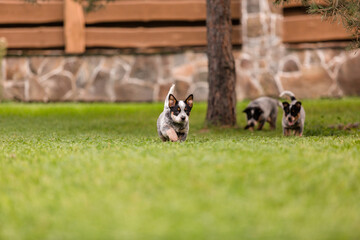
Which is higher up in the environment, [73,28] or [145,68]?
[73,28]

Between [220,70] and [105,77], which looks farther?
[105,77]

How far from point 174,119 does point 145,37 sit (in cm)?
918

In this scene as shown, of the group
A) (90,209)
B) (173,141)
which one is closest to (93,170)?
(90,209)

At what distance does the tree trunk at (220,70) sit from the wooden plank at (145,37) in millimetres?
4601

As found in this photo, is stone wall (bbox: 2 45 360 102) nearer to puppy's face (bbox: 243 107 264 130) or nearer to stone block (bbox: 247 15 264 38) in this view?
stone block (bbox: 247 15 264 38)

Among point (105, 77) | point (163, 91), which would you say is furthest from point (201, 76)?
point (105, 77)

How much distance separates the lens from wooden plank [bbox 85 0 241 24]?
16.8 m

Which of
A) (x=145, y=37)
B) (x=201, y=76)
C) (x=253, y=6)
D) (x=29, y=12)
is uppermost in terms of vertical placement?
(x=29, y=12)

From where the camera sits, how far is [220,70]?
39.2 feet

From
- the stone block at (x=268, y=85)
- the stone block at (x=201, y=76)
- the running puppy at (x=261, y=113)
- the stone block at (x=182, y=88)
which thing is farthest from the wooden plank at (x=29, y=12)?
the running puppy at (x=261, y=113)

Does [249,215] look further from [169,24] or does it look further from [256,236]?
[169,24]

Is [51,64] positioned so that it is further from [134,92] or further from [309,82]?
[309,82]

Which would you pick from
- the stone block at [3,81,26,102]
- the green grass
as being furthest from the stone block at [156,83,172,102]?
the green grass

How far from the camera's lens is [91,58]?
669 inches
